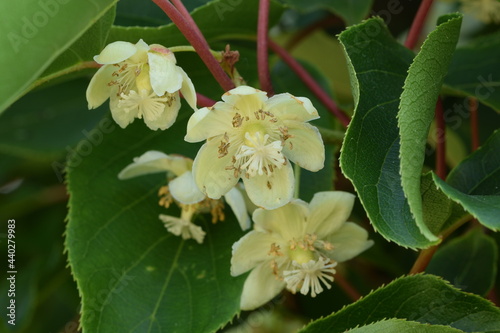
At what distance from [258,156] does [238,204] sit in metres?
0.10

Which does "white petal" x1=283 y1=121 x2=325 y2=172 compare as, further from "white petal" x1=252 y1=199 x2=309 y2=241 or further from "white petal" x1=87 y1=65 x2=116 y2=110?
"white petal" x1=87 y1=65 x2=116 y2=110

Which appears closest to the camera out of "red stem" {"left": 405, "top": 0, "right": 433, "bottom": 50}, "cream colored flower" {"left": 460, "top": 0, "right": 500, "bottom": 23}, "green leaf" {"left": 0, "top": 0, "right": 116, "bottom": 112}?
"green leaf" {"left": 0, "top": 0, "right": 116, "bottom": 112}

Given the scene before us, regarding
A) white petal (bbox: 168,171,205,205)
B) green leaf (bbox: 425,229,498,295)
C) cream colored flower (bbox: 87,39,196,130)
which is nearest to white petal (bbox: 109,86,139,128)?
cream colored flower (bbox: 87,39,196,130)

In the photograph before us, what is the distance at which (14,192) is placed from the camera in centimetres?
177

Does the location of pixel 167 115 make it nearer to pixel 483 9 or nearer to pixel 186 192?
pixel 186 192

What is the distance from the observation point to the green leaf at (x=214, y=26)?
943 mm

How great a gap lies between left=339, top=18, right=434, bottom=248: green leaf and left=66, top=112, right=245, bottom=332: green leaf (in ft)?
0.95

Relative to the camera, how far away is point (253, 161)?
2.66 feet

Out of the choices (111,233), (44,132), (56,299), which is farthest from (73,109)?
(111,233)

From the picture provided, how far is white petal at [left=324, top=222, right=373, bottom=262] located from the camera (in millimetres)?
915

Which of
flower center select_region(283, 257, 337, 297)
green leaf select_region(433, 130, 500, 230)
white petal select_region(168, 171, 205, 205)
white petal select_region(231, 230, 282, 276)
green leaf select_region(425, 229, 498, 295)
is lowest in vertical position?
green leaf select_region(425, 229, 498, 295)

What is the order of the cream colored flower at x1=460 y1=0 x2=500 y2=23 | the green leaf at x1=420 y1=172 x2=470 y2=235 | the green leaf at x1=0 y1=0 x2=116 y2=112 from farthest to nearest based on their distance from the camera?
the cream colored flower at x1=460 y1=0 x2=500 y2=23
the green leaf at x1=420 y1=172 x2=470 y2=235
the green leaf at x1=0 y1=0 x2=116 y2=112

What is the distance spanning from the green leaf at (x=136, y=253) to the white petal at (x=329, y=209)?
138mm

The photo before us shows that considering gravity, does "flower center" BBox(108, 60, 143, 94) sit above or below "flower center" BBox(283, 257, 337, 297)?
above
